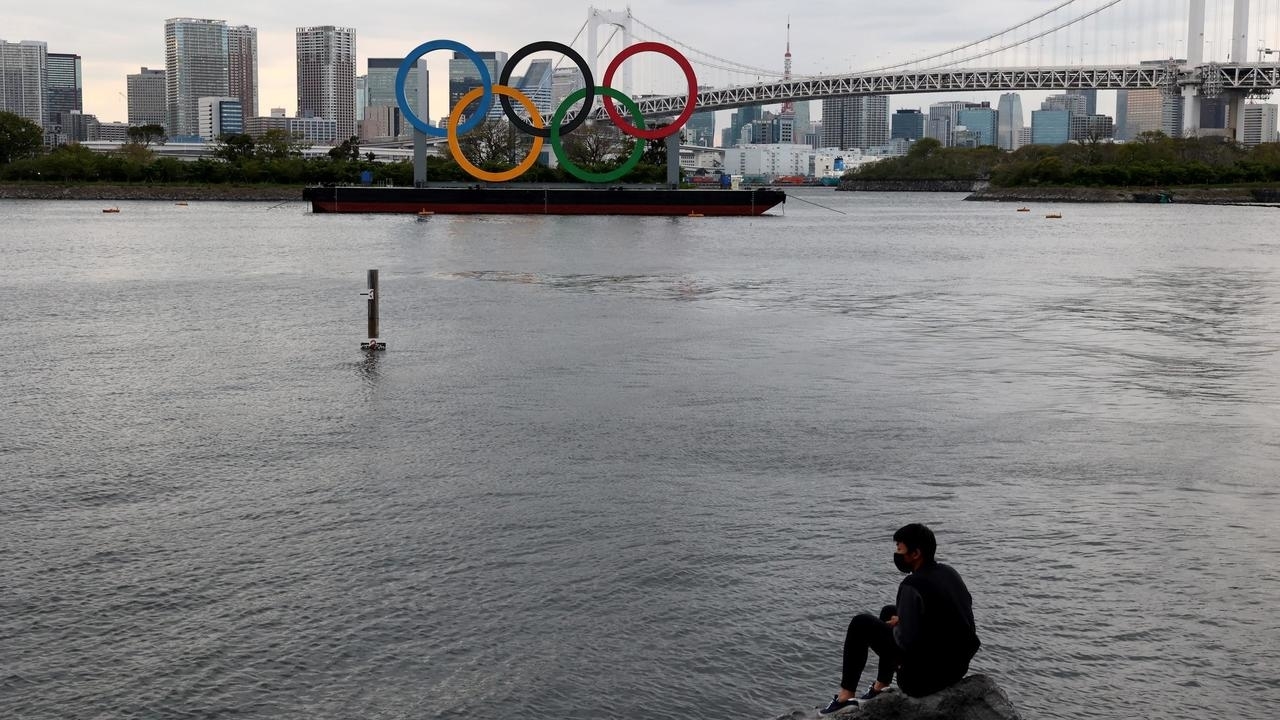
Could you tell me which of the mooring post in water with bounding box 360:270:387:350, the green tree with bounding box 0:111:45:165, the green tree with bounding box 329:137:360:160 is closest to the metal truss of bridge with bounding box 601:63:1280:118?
the green tree with bounding box 329:137:360:160

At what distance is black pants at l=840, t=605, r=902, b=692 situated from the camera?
6590 millimetres

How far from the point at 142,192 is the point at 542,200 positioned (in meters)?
56.7

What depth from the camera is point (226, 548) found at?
9.67 meters

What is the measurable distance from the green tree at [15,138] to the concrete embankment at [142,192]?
46.5 ft

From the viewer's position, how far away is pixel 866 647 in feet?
21.8

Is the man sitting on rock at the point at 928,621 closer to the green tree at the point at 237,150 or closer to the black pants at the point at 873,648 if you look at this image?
the black pants at the point at 873,648

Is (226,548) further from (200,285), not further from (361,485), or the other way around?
(200,285)

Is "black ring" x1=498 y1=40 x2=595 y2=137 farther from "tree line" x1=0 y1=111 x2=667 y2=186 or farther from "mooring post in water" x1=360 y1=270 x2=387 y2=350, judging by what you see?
"mooring post in water" x1=360 y1=270 x2=387 y2=350

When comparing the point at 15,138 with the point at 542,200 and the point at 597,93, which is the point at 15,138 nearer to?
the point at 542,200

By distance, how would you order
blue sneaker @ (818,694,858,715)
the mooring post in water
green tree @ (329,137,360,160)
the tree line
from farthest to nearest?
green tree @ (329,137,360,160) < the tree line < the mooring post in water < blue sneaker @ (818,694,858,715)

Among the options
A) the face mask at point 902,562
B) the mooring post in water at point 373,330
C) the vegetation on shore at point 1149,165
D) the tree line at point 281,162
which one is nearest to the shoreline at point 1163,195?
the vegetation on shore at point 1149,165

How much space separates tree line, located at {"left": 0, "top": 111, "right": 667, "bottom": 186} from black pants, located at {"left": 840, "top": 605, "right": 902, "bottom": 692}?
106313mm

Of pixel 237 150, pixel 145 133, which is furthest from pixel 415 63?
pixel 145 133

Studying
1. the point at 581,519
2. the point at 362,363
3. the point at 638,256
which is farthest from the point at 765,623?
the point at 638,256
